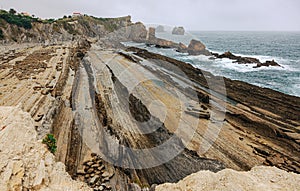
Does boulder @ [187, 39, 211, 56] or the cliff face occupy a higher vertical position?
the cliff face

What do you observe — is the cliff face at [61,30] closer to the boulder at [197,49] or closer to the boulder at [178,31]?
the boulder at [197,49]

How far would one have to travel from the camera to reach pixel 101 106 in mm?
19000

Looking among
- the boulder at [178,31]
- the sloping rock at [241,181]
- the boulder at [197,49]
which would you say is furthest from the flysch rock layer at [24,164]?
the boulder at [178,31]

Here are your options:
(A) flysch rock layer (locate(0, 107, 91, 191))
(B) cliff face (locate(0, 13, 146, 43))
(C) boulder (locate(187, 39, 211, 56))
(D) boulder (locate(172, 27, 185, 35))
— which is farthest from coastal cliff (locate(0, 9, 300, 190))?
(D) boulder (locate(172, 27, 185, 35))

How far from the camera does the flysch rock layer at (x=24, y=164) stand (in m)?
6.70

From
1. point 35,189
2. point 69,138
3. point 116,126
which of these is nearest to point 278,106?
point 116,126

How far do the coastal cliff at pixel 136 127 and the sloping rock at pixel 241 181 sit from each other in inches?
3.8

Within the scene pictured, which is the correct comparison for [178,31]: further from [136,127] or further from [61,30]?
[136,127]

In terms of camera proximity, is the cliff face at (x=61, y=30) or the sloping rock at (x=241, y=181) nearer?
the sloping rock at (x=241, y=181)

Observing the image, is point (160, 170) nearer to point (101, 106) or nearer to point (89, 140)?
point (89, 140)

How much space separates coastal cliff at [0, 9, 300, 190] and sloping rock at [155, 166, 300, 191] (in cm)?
10

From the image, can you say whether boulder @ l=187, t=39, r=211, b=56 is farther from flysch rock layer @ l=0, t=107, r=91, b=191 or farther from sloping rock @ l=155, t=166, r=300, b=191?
flysch rock layer @ l=0, t=107, r=91, b=191

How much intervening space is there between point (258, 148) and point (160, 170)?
7.64 m

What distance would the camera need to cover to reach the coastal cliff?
412 inches
